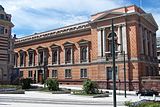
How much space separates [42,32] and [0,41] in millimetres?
28960

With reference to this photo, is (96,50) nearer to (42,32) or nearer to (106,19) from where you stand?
(106,19)

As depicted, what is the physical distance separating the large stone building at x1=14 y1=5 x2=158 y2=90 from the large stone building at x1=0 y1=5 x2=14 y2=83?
709 inches

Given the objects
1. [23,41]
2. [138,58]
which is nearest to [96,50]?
[138,58]

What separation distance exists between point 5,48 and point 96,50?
65.0ft

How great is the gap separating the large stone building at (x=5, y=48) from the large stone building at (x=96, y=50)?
18.0m

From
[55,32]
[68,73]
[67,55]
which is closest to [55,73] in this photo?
[68,73]

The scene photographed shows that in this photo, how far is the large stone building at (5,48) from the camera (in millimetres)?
44062

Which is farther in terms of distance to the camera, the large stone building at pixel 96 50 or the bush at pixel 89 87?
the large stone building at pixel 96 50

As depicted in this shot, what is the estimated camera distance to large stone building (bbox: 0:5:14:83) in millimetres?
44062

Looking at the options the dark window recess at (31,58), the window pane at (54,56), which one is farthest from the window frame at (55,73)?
the dark window recess at (31,58)

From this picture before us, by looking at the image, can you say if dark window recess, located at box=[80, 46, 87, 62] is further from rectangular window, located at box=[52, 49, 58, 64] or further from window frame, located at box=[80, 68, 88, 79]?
rectangular window, located at box=[52, 49, 58, 64]

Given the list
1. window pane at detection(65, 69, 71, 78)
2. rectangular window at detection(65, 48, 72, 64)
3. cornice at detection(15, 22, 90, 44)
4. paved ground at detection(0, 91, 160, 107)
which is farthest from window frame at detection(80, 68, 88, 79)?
paved ground at detection(0, 91, 160, 107)

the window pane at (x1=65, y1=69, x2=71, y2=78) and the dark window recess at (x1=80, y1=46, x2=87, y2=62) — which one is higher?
the dark window recess at (x1=80, y1=46, x2=87, y2=62)

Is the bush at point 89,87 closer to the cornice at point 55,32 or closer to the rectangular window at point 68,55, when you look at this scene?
the cornice at point 55,32
